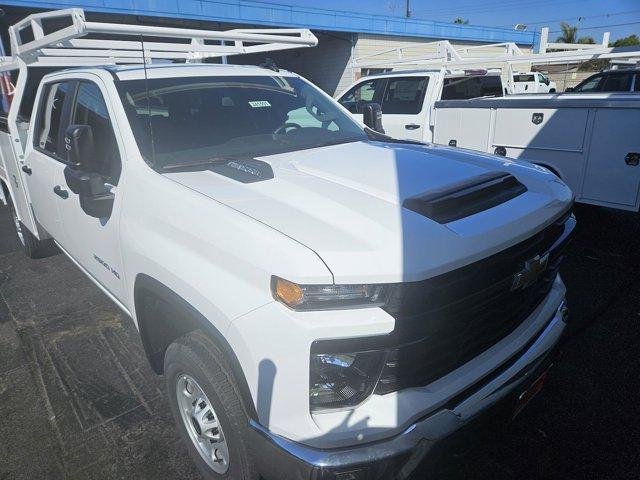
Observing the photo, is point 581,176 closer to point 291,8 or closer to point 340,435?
point 340,435

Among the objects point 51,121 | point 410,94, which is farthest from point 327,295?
point 410,94

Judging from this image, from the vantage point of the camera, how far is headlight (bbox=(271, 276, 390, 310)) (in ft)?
5.17

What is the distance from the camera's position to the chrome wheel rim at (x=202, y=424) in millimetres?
2060

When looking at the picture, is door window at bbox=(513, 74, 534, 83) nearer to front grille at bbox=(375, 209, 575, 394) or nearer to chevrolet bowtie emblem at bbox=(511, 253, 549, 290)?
chevrolet bowtie emblem at bbox=(511, 253, 549, 290)

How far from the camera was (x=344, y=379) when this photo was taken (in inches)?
63.7

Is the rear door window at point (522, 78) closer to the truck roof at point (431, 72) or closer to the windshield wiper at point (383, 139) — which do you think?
the truck roof at point (431, 72)

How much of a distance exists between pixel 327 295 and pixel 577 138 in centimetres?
453

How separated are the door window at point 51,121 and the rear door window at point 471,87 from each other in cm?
660

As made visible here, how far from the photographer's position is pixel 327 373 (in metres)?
1.60

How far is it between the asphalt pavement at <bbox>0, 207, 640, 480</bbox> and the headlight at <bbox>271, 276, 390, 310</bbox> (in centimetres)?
69

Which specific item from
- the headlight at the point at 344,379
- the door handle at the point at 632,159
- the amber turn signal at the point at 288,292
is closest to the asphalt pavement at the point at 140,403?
the headlight at the point at 344,379

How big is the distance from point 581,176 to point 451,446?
13.9ft

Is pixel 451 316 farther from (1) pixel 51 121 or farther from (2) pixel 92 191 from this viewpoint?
(1) pixel 51 121

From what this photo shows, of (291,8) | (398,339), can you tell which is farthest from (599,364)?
(291,8)
